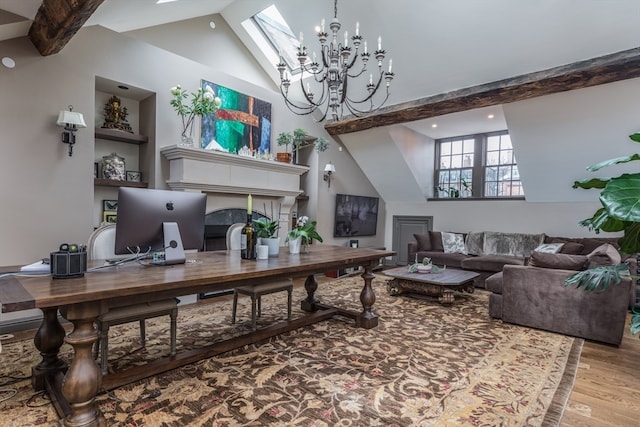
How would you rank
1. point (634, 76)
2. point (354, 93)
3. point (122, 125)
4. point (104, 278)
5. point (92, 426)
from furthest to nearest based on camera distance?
point (354, 93)
point (122, 125)
point (634, 76)
point (104, 278)
point (92, 426)

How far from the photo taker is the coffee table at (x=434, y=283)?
405 cm

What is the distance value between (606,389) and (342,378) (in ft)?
5.68

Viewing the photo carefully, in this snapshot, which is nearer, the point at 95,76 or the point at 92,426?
the point at 92,426

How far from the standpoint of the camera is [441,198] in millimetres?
6980

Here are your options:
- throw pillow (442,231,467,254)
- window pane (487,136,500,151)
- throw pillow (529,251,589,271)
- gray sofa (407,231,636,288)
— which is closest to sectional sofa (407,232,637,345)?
throw pillow (529,251,589,271)

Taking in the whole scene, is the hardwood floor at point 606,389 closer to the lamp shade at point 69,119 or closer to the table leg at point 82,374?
the table leg at point 82,374

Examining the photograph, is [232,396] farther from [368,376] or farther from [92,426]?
[368,376]

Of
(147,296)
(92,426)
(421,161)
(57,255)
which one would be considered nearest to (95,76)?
(57,255)

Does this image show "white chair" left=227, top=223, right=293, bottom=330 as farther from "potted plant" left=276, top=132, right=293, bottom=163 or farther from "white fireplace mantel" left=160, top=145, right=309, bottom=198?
"potted plant" left=276, top=132, right=293, bottom=163

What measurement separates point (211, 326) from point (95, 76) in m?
2.97

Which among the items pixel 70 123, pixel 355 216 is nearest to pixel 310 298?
pixel 70 123

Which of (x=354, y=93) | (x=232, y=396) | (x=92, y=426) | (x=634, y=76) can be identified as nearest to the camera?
(x=92, y=426)

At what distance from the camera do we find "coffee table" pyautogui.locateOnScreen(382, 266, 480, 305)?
4047 millimetres

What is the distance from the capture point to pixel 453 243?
621cm
